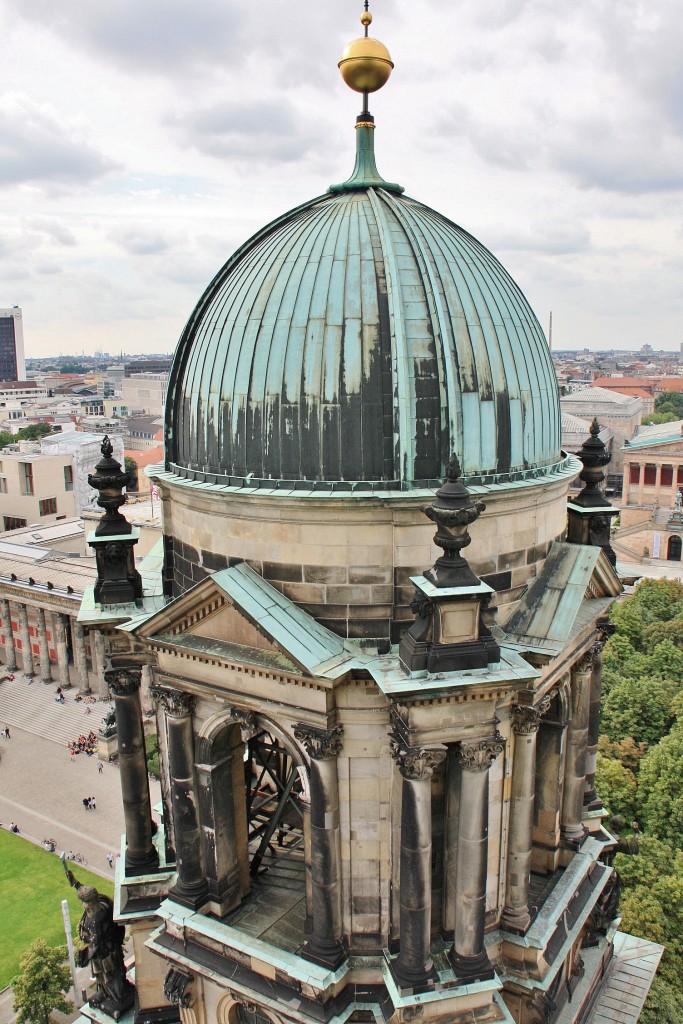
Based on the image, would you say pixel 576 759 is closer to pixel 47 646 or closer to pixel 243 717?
pixel 243 717

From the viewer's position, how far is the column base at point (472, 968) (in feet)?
60.0

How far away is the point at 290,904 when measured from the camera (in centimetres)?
2233

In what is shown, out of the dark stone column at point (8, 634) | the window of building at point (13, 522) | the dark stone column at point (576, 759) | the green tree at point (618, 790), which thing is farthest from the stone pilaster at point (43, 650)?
the dark stone column at point (576, 759)

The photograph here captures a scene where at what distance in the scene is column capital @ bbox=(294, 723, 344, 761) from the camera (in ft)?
59.9

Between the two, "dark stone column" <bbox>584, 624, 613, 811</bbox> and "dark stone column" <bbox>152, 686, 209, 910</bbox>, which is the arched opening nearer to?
"dark stone column" <bbox>152, 686, 209, 910</bbox>

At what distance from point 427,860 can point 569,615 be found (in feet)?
23.9

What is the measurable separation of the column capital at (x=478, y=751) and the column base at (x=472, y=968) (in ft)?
16.7

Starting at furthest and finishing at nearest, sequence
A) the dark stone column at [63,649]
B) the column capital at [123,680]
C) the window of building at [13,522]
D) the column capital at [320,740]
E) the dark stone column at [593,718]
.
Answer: the window of building at [13,522], the dark stone column at [63,649], the dark stone column at [593,718], the column capital at [123,680], the column capital at [320,740]

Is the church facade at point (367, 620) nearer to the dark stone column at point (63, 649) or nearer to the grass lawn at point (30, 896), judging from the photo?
the grass lawn at point (30, 896)

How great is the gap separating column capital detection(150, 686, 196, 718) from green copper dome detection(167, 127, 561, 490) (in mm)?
6119

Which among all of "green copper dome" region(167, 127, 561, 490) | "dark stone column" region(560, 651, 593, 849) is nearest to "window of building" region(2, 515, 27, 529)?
"green copper dome" region(167, 127, 561, 490)

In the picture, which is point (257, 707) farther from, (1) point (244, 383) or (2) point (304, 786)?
(1) point (244, 383)

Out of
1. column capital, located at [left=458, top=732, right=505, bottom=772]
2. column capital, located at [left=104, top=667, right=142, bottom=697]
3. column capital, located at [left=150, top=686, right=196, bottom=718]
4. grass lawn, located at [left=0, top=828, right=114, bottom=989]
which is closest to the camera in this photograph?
column capital, located at [left=458, top=732, right=505, bottom=772]

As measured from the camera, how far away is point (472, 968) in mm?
18312
